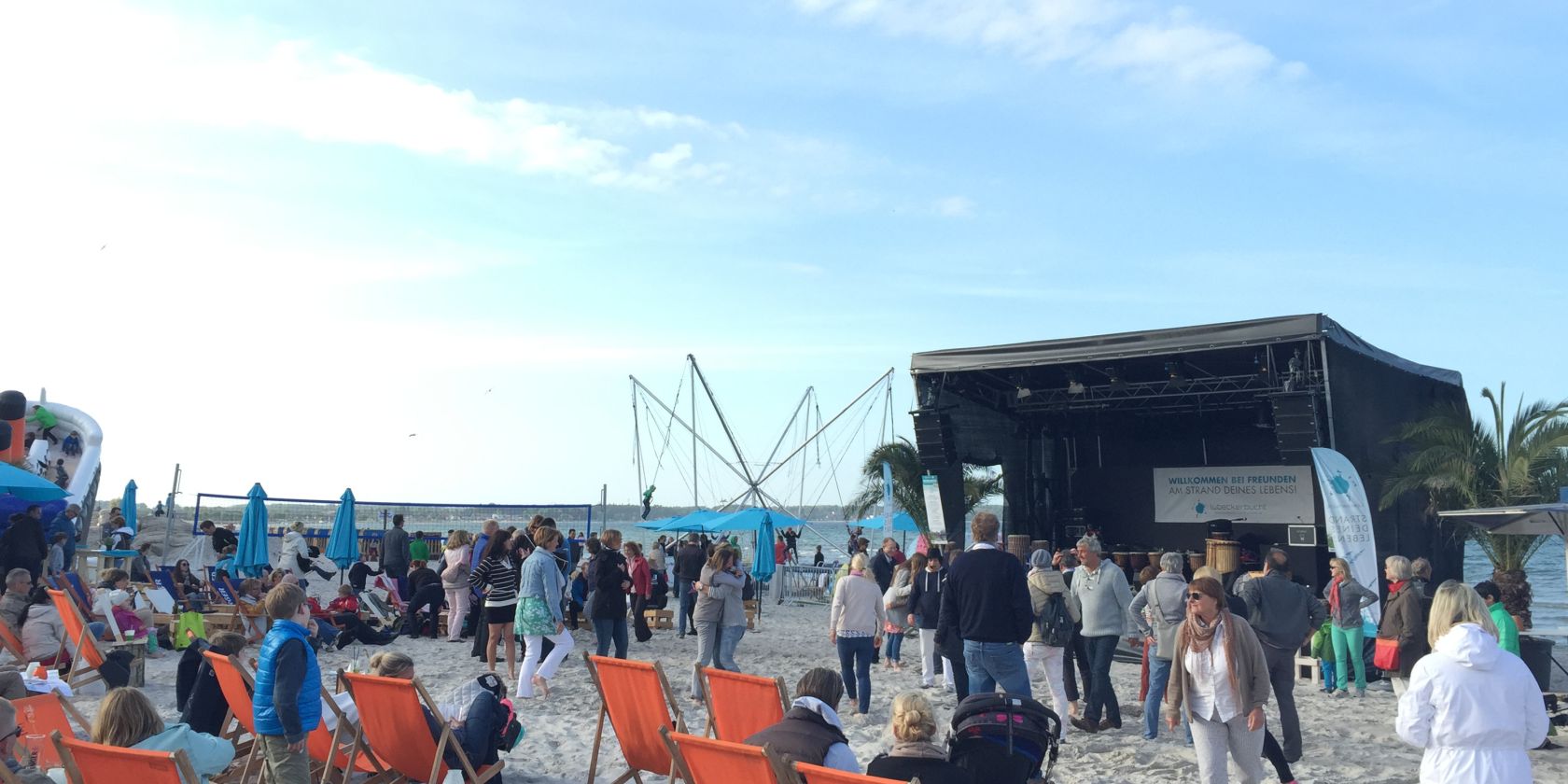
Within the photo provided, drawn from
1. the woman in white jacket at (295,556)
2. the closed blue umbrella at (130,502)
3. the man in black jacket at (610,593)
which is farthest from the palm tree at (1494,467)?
the closed blue umbrella at (130,502)

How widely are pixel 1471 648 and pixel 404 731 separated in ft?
13.6

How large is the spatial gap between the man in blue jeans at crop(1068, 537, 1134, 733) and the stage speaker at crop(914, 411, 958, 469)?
8023 millimetres

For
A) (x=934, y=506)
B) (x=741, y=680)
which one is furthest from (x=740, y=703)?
(x=934, y=506)

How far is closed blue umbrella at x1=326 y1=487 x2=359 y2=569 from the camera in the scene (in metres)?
12.9

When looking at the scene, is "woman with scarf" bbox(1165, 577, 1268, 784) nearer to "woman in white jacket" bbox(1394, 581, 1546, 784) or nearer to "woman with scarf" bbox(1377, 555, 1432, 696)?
"woman in white jacket" bbox(1394, 581, 1546, 784)

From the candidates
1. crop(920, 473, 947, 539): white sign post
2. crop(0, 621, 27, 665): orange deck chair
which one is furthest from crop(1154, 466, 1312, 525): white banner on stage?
crop(0, 621, 27, 665): orange deck chair

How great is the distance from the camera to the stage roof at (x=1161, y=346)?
11758 mm

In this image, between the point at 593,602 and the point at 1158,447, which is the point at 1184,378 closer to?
the point at 1158,447

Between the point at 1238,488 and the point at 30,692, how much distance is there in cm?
1545

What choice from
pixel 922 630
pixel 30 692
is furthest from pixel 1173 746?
pixel 30 692

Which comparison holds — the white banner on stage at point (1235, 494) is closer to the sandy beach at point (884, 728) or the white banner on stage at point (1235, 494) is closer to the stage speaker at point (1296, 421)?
the stage speaker at point (1296, 421)

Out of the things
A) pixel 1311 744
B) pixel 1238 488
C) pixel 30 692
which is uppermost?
pixel 1238 488

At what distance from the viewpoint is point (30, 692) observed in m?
5.00

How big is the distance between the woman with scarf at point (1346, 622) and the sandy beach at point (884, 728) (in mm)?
198
